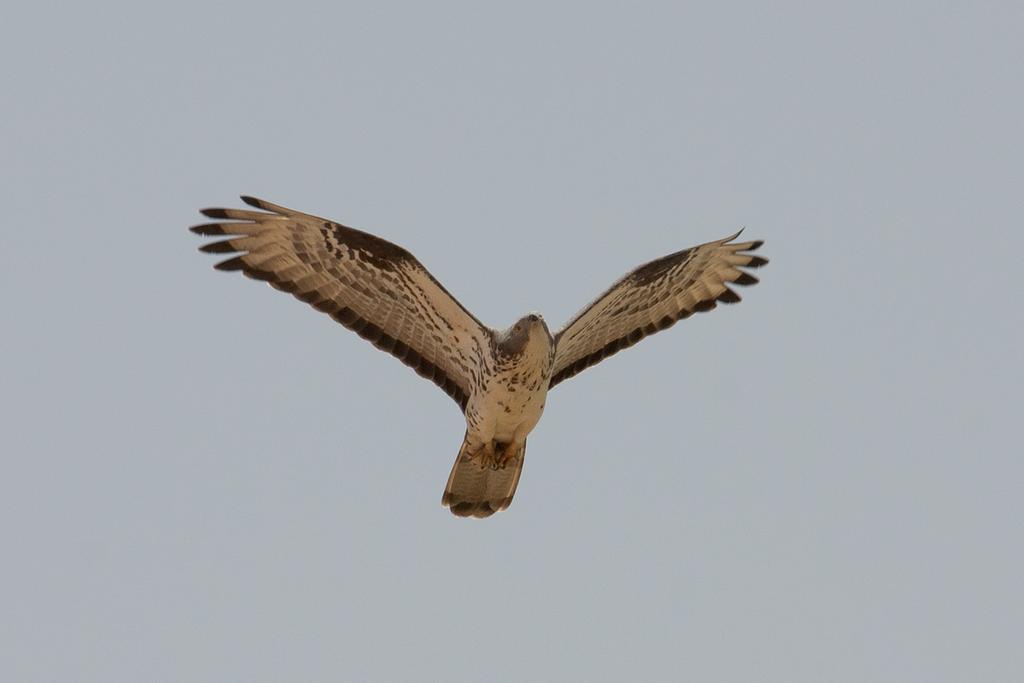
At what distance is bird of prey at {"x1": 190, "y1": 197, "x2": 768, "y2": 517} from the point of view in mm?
13125

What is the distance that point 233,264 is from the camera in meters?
13.6

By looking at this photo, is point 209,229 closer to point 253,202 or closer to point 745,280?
point 253,202

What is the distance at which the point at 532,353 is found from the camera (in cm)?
1284

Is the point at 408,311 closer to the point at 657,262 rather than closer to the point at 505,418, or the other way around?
the point at 505,418

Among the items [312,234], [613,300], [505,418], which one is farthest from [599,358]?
[312,234]

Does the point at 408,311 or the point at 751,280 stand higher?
the point at 751,280

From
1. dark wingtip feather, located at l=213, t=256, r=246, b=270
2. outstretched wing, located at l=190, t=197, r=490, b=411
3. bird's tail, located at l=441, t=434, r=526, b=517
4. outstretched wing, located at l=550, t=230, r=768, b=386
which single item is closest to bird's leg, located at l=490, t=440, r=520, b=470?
bird's tail, located at l=441, t=434, r=526, b=517

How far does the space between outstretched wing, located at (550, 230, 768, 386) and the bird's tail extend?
1.01 m

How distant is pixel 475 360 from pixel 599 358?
5.21 feet

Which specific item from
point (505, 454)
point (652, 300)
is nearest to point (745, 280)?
point (652, 300)

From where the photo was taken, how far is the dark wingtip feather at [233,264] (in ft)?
44.6

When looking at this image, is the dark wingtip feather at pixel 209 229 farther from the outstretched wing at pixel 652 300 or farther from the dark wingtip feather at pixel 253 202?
the outstretched wing at pixel 652 300

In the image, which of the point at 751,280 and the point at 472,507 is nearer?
the point at 472,507

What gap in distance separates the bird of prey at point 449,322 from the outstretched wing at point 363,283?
1 centimetres
